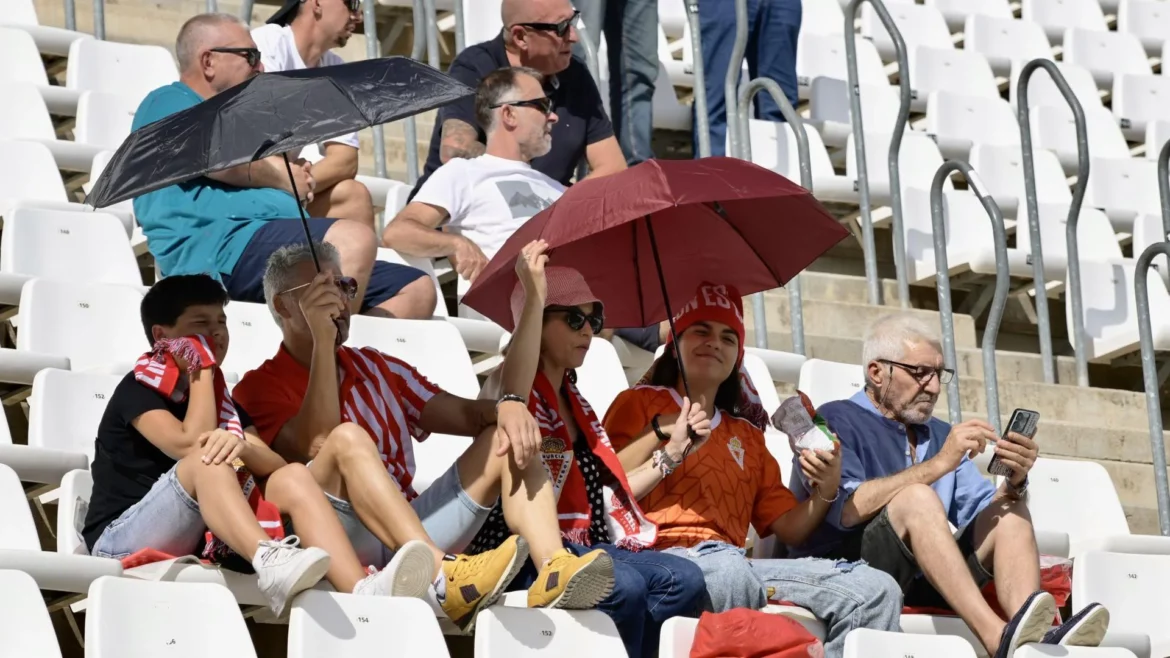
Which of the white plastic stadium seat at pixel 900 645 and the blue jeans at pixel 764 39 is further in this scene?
the blue jeans at pixel 764 39

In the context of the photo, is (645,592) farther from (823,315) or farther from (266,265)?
(823,315)

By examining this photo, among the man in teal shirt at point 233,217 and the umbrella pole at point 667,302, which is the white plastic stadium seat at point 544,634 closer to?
the umbrella pole at point 667,302

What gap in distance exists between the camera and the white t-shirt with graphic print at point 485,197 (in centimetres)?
546

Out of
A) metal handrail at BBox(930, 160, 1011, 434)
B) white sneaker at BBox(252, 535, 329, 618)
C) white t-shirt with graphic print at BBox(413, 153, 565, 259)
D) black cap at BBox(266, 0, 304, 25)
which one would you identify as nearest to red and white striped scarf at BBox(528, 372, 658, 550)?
white sneaker at BBox(252, 535, 329, 618)

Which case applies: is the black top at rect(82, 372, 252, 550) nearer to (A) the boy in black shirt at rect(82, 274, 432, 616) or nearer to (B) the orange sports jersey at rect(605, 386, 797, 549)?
(A) the boy in black shirt at rect(82, 274, 432, 616)

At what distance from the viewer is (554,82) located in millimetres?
5848

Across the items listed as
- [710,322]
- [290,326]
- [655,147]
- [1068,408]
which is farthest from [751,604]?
[655,147]

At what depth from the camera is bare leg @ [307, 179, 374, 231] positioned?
5434mm

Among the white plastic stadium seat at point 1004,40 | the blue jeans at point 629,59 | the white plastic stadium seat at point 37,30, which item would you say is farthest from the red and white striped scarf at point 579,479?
the white plastic stadium seat at point 1004,40

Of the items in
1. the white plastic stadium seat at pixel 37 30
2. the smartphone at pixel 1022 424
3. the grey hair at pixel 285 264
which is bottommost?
the smartphone at pixel 1022 424

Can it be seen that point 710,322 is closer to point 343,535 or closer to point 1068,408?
A: point 343,535

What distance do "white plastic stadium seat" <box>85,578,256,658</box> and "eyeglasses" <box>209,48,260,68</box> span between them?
6.52 ft

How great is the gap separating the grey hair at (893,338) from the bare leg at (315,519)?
1.46 m

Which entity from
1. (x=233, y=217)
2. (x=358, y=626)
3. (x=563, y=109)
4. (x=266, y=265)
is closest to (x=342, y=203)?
(x=233, y=217)
